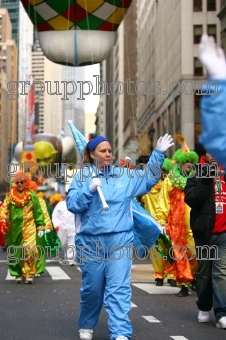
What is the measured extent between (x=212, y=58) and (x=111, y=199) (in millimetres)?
3895

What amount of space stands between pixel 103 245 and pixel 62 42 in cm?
1089

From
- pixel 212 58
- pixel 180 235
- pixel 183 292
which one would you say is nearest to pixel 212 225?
pixel 180 235

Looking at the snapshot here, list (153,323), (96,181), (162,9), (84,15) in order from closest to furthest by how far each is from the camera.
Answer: (96,181), (153,323), (84,15), (162,9)

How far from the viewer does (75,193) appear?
7.53m

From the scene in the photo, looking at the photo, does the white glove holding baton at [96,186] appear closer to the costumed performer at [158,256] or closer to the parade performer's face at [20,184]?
the costumed performer at [158,256]

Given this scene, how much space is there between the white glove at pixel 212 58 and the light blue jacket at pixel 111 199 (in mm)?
3677

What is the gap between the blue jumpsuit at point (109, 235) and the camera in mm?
7324

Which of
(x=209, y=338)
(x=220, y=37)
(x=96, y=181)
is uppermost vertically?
(x=220, y=37)

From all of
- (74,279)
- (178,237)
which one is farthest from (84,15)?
(178,237)

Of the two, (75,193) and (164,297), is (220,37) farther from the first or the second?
(75,193)

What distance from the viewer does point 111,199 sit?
24.3 feet

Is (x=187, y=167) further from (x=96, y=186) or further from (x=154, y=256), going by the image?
(x=96, y=186)

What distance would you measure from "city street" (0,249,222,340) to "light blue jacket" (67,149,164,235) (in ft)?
3.46

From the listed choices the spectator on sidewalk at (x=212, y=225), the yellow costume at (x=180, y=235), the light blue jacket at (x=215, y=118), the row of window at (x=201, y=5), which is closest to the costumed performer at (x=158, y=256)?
the yellow costume at (x=180, y=235)
